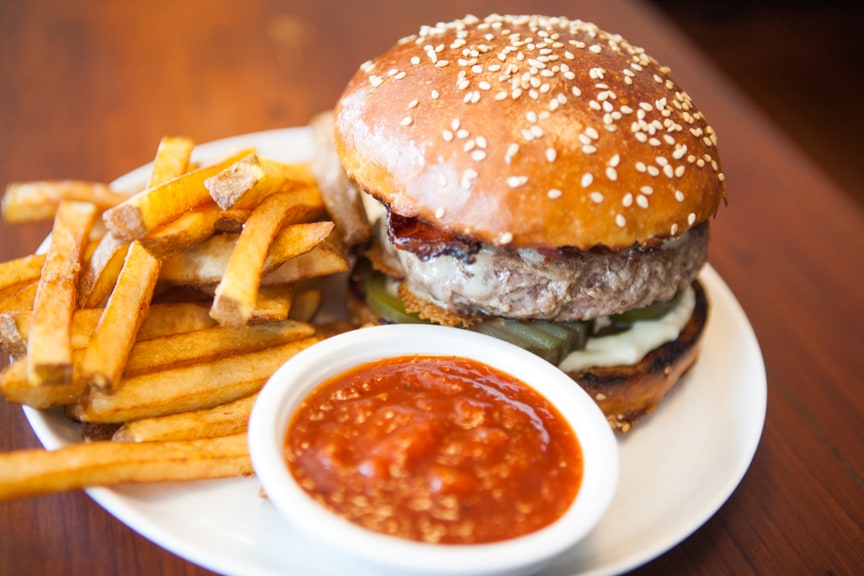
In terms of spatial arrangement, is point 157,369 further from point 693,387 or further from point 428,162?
point 693,387

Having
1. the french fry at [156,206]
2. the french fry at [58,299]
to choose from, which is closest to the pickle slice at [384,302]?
the french fry at [156,206]

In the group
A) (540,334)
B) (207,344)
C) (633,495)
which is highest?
(207,344)

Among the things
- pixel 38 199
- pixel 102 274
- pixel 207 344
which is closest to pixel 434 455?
pixel 207 344

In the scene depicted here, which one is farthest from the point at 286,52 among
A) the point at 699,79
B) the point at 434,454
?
the point at 434,454

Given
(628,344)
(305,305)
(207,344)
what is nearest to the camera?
(207,344)

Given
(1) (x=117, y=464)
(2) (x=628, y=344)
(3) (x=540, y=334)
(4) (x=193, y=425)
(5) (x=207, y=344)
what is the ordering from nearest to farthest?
1. (1) (x=117, y=464)
2. (4) (x=193, y=425)
3. (5) (x=207, y=344)
4. (3) (x=540, y=334)
5. (2) (x=628, y=344)

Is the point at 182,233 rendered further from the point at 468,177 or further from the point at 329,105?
the point at 329,105

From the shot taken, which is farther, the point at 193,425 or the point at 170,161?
the point at 170,161

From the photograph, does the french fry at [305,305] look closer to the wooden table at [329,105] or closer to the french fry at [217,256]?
the french fry at [217,256]
